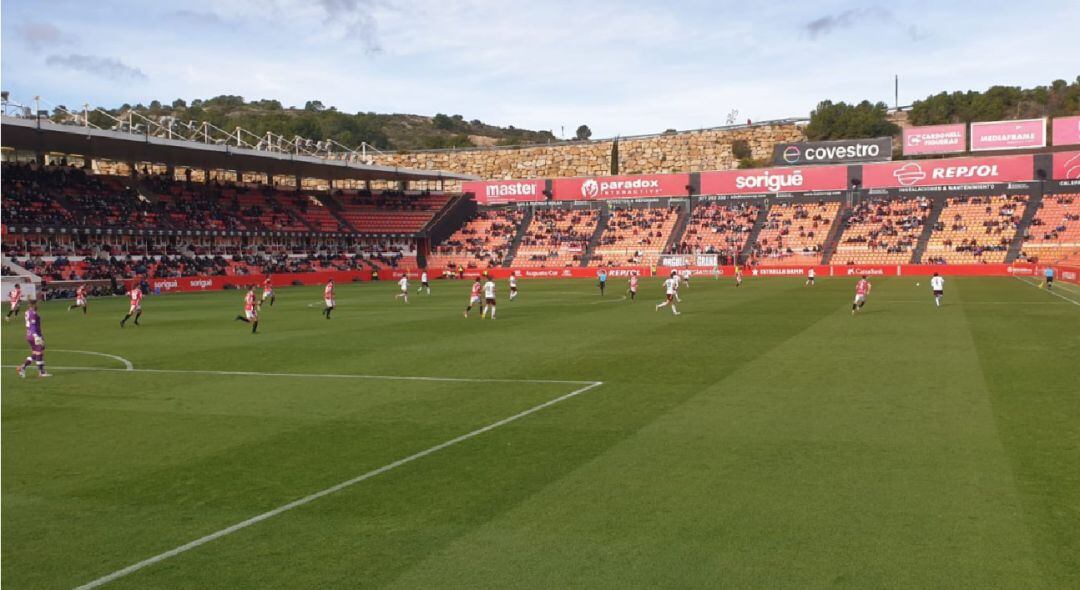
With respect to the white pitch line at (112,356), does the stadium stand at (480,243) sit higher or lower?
higher

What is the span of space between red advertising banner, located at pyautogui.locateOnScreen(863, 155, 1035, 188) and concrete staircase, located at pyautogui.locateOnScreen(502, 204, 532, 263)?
3633cm

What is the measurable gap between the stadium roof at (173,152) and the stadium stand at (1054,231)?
2241 inches

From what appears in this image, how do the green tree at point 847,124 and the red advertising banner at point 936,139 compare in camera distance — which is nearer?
the red advertising banner at point 936,139

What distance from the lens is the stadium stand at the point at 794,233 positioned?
77250 mm

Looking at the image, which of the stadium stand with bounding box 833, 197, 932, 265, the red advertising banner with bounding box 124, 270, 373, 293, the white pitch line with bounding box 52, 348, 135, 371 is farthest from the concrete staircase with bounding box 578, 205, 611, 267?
the white pitch line with bounding box 52, 348, 135, 371

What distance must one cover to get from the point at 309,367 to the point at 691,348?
10.5 m

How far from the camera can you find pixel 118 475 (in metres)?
11.0

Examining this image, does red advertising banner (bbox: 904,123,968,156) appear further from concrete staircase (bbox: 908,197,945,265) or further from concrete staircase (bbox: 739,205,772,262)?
concrete staircase (bbox: 739,205,772,262)

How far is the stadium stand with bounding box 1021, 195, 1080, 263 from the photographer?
6781 centimetres

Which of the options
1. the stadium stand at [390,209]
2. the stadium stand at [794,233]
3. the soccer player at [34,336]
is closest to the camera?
the soccer player at [34,336]

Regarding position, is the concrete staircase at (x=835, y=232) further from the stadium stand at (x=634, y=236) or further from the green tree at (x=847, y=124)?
the green tree at (x=847, y=124)

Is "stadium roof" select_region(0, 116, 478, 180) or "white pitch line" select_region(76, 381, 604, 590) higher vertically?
"stadium roof" select_region(0, 116, 478, 180)

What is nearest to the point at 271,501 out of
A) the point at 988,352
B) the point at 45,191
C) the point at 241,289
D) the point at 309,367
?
the point at 309,367

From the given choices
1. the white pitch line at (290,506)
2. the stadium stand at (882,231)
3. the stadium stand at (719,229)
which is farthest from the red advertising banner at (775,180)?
the white pitch line at (290,506)
